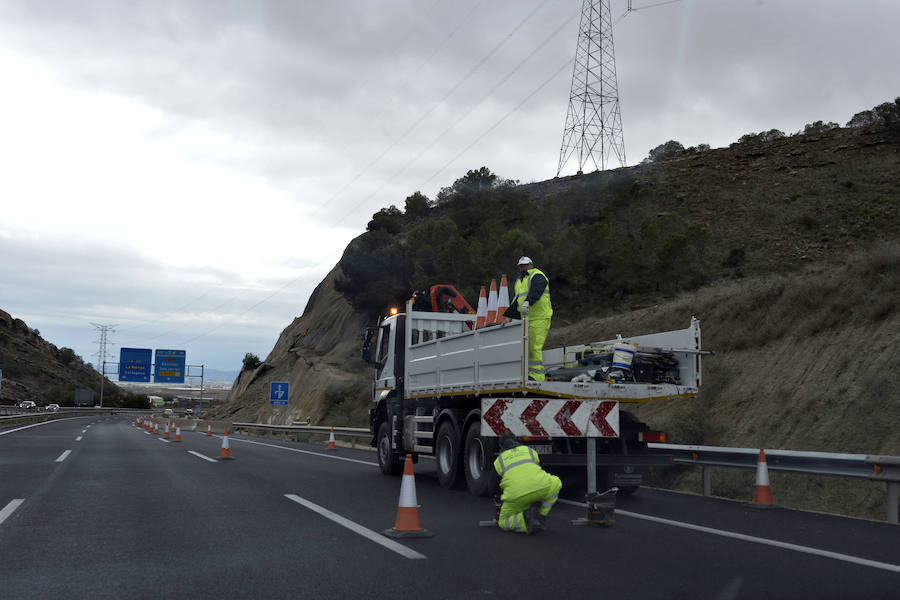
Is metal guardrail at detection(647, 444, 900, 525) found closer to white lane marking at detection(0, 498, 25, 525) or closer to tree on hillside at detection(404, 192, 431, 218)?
white lane marking at detection(0, 498, 25, 525)

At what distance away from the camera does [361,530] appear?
7902mm

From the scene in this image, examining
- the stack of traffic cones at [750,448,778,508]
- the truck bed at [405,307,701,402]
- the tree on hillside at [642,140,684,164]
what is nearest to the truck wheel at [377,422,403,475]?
the truck bed at [405,307,701,402]

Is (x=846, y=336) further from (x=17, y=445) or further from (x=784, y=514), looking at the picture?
(x=17, y=445)

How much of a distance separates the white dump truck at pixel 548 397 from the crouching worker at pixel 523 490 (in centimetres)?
146

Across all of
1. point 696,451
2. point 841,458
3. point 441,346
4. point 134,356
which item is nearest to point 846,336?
point 696,451

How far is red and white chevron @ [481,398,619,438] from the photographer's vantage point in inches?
374

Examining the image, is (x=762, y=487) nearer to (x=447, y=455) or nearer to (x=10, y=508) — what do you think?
(x=447, y=455)

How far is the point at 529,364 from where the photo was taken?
10.5 metres

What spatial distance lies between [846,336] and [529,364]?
10493mm

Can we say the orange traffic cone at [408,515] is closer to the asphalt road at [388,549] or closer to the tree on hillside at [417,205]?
the asphalt road at [388,549]

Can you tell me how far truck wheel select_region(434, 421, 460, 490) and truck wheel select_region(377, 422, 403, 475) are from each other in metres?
1.97

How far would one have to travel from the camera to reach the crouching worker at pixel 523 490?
771 centimetres

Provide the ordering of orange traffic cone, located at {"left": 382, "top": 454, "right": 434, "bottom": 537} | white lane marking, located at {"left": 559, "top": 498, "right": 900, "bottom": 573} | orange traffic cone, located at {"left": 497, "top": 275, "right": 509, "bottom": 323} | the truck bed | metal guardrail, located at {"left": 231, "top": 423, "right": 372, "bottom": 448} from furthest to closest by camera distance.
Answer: metal guardrail, located at {"left": 231, "top": 423, "right": 372, "bottom": 448} → orange traffic cone, located at {"left": 497, "top": 275, "right": 509, "bottom": 323} → the truck bed → orange traffic cone, located at {"left": 382, "top": 454, "right": 434, "bottom": 537} → white lane marking, located at {"left": 559, "top": 498, "right": 900, "bottom": 573}

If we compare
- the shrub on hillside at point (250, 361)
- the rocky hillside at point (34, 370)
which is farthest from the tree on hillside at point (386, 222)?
the rocky hillside at point (34, 370)
